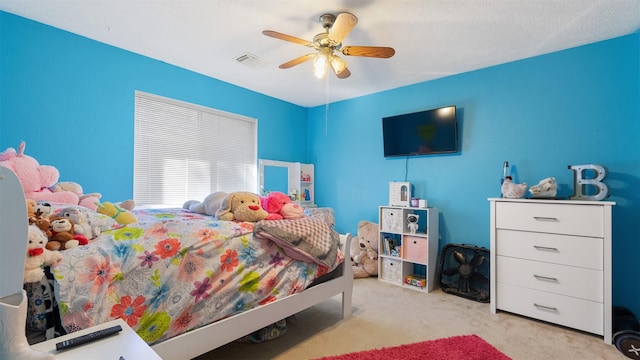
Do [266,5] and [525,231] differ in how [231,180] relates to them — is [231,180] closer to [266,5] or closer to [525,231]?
[266,5]

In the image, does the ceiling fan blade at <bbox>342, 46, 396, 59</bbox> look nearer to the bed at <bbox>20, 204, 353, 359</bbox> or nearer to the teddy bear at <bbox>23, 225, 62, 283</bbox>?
the bed at <bbox>20, 204, 353, 359</bbox>

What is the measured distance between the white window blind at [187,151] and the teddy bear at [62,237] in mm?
1801

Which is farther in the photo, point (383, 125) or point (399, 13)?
point (383, 125)

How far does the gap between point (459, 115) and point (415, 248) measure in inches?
60.8

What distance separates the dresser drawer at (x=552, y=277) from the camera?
2096 mm

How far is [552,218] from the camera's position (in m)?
2.27

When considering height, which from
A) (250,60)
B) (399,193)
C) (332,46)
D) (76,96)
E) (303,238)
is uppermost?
(250,60)

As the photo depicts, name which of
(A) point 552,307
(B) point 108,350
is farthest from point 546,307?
(B) point 108,350

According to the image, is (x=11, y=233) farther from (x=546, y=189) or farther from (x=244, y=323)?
(x=546, y=189)

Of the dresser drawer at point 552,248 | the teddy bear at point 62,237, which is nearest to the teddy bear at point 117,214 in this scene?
the teddy bear at point 62,237

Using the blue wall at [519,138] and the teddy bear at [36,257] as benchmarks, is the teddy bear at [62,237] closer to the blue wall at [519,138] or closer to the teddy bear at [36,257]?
the teddy bear at [36,257]

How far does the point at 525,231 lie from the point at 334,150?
2.56m

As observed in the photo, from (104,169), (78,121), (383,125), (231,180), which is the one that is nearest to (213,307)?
(104,169)

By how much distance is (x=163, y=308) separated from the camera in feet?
4.44
